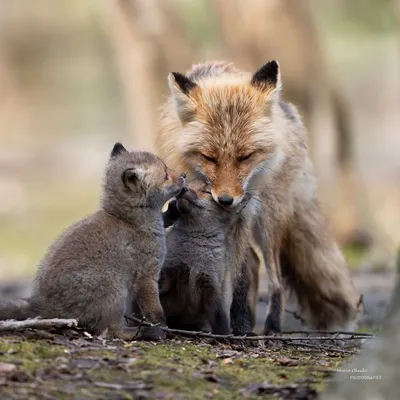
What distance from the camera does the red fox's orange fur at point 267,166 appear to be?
807 centimetres

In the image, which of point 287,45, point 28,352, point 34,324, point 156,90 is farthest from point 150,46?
point 28,352

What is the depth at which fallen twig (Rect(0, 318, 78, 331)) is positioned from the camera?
622 centimetres

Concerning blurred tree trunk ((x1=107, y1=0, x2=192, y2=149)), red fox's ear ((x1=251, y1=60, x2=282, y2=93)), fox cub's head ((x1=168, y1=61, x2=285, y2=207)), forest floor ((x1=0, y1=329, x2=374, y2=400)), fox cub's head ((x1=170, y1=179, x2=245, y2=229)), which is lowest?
forest floor ((x1=0, y1=329, x2=374, y2=400))

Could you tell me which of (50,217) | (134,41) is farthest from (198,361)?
(50,217)

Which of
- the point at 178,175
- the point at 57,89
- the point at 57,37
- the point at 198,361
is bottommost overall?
the point at 198,361

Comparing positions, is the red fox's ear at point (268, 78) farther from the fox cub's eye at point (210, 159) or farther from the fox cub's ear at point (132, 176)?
the fox cub's ear at point (132, 176)

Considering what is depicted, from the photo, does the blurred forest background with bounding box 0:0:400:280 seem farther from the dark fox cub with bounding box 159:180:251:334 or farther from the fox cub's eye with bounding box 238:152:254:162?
the dark fox cub with bounding box 159:180:251:334

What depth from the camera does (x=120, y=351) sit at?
615 cm

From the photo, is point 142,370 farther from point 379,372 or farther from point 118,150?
point 118,150

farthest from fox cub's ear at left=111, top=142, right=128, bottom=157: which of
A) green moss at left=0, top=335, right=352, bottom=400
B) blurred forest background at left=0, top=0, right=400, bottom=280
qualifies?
blurred forest background at left=0, top=0, right=400, bottom=280

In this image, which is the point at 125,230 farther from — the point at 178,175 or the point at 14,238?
the point at 14,238

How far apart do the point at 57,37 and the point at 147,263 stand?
40.0 m

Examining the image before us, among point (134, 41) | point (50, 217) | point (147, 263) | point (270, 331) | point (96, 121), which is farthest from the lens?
point (96, 121)

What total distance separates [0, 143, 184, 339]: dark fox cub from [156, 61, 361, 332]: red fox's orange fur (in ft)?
2.39
